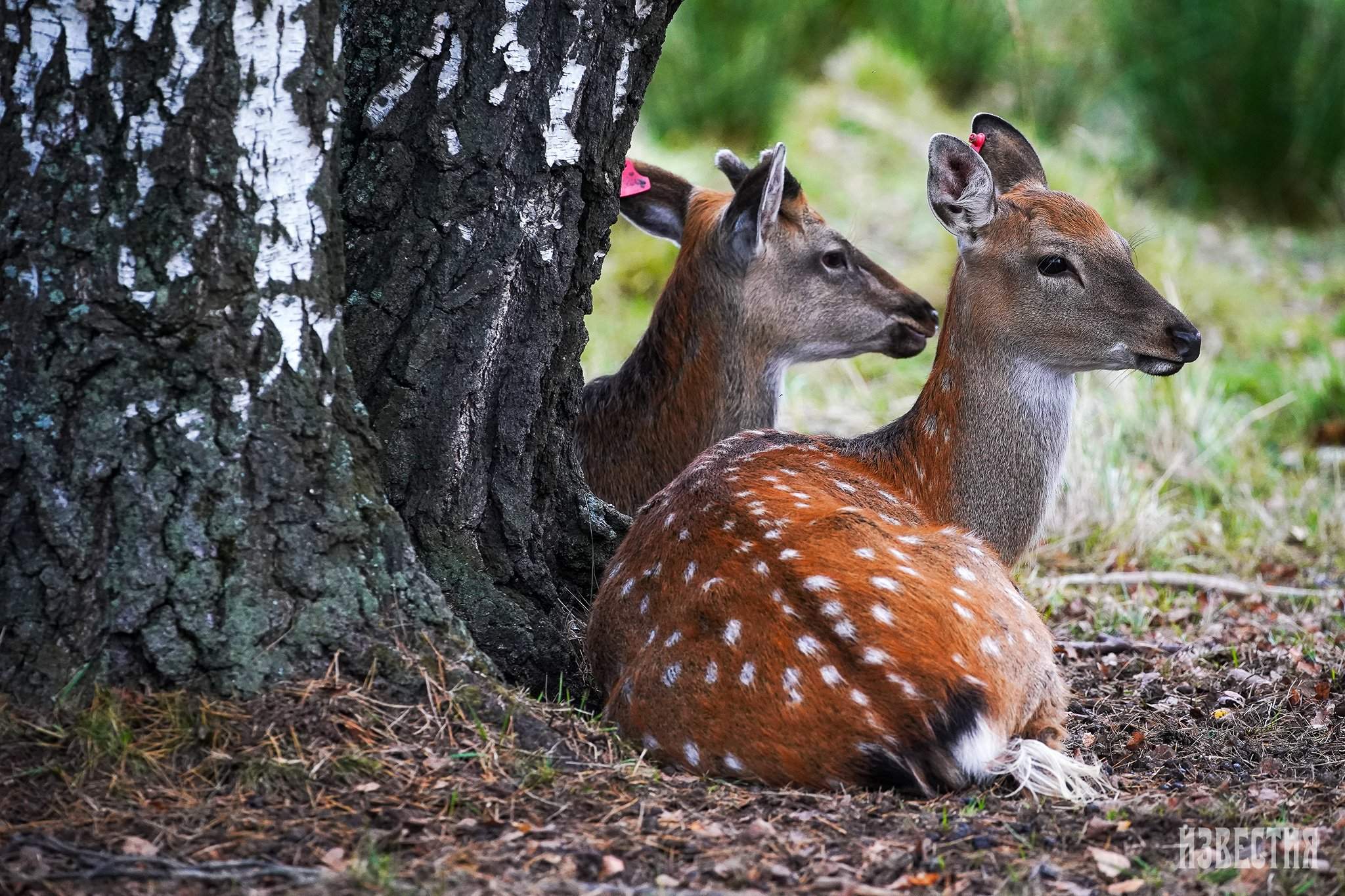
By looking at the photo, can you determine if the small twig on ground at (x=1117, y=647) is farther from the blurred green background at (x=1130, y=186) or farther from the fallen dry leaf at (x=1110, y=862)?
the fallen dry leaf at (x=1110, y=862)

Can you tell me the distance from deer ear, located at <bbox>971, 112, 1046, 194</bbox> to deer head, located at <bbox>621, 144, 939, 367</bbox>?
2.51 ft

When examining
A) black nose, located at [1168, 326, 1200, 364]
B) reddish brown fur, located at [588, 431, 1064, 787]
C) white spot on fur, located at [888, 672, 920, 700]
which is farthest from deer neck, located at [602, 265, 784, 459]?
white spot on fur, located at [888, 672, 920, 700]

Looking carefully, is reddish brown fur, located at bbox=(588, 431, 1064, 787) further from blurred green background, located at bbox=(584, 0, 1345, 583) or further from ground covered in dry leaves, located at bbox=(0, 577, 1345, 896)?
blurred green background, located at bbox=(584, 0, 1345, 583)

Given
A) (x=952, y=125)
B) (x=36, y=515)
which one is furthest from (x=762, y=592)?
(x=952, y=125)

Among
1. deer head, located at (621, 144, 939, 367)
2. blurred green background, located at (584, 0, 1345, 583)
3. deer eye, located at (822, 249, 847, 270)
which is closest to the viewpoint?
deer head, located at (621, 144, 939, 367)

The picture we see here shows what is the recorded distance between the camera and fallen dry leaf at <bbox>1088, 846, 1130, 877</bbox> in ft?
9.46

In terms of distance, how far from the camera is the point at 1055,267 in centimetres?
469

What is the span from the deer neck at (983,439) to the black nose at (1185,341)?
38 centimetres

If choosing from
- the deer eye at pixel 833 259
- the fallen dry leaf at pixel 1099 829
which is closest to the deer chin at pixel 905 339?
the deer eye at pixel 833 259

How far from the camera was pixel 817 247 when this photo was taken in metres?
5.72

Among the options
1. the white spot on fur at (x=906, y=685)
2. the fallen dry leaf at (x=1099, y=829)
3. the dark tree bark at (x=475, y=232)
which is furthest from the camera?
the dark tree bark at (x=475, y=232)

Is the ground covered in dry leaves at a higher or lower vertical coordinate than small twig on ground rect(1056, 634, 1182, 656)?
lower

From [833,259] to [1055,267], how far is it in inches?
48.6

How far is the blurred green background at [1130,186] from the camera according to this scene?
6.55 meters
